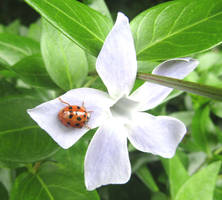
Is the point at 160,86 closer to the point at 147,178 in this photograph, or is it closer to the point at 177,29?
the point at 177,29

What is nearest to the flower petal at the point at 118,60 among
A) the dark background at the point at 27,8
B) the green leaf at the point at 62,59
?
the green leaf at the point at 62,59

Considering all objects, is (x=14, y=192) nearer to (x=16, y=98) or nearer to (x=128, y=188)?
(x=16, y=98)

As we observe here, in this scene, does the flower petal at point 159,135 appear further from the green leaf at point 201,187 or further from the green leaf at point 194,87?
the green leaf at point 201,187

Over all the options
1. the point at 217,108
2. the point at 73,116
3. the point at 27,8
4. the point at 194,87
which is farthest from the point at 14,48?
the point at 27,8

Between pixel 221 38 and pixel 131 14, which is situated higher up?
pixel 221 38

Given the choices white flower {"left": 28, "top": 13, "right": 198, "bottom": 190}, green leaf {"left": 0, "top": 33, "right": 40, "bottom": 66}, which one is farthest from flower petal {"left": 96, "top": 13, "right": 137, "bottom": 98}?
green leaf {"left": 0, "top": 33, "right": 40, "bottom": 66}

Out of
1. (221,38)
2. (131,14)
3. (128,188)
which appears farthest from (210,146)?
(131,14)
